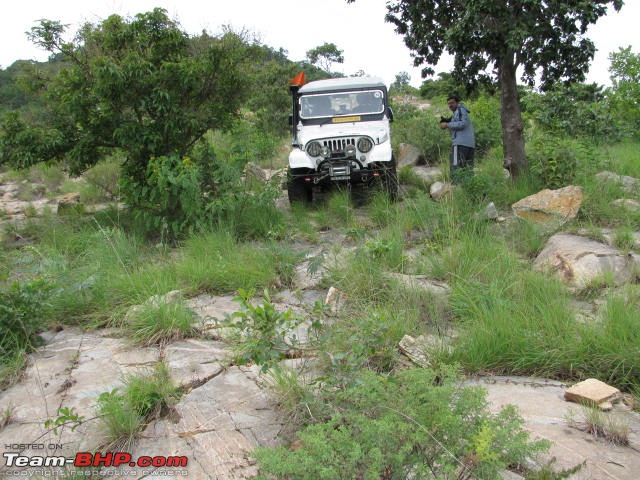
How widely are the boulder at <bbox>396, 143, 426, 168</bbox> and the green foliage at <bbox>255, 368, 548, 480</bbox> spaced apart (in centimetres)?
818

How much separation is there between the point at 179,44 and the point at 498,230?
15.7ft

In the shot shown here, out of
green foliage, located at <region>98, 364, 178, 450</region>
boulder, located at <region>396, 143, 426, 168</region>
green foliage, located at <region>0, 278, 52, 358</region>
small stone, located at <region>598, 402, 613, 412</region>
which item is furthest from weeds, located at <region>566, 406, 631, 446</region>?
boulder, located at <region>396, 143, 426, 168</region>

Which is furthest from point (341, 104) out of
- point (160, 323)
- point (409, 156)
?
point (160, 323)

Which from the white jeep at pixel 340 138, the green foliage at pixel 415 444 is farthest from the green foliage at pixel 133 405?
the white jeep at pixel 340 138

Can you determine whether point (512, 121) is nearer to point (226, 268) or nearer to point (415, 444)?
point (226, 268)

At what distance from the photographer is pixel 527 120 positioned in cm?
1269

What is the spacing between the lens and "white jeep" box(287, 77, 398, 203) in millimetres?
7051

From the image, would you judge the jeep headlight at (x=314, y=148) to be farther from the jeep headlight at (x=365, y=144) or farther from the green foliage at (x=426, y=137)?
the green foliage at (x=426, y=137)

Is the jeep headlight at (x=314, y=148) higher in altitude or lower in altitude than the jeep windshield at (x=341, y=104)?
lower

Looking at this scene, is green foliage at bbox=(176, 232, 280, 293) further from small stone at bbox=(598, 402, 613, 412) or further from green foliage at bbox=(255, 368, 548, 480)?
small stone at bbox=(598, 402, 613, 412)

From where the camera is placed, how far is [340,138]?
7324 mm

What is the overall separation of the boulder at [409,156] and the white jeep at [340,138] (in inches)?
84.6

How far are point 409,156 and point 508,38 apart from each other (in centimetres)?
409

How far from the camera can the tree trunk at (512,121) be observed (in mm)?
7391
